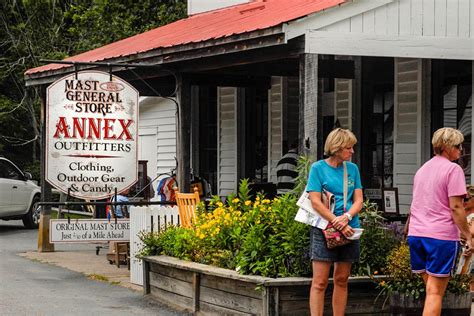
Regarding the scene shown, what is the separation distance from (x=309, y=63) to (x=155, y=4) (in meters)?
18.9

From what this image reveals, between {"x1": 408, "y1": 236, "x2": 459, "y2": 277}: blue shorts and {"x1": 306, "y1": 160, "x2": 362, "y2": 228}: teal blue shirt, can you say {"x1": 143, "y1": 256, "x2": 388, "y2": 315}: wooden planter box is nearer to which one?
{"x1": 306, "y1": 160, "x2": 362, "y2": 228}: teal blue shirt

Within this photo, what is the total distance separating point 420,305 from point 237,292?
178cm

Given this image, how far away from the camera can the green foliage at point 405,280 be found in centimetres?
875

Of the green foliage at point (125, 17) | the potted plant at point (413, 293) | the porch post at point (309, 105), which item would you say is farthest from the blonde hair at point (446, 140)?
the green foliage at point (125, 17)

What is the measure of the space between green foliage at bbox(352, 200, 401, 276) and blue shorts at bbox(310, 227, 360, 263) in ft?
2.35

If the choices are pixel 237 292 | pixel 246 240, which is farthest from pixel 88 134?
pixel 237 292

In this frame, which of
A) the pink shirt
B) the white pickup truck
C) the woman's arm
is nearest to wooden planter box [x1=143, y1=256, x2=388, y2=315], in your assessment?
the woman's arm

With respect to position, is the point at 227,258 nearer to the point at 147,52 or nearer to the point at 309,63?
the point at 309,63

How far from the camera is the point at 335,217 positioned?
856cm

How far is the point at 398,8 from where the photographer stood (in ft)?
37.0

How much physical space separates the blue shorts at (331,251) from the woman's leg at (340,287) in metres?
0.06

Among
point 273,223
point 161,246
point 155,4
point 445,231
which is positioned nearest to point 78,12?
point 155,4

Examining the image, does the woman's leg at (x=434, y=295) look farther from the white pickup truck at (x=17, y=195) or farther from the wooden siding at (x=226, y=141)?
the white pickup truck at (x=17, y=195)

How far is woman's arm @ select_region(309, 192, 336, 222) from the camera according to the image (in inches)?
337
